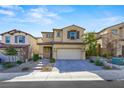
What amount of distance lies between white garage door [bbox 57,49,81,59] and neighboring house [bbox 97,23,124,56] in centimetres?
350

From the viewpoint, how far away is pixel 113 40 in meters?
32.8

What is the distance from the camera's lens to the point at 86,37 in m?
34.1

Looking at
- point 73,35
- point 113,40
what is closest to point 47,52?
point 73,35

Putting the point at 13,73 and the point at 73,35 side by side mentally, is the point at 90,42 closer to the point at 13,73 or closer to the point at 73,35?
the point at 73,35

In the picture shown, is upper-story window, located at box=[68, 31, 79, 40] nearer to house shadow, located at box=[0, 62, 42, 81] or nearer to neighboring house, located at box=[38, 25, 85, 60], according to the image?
neighboring house, located at box=[38, 25, 85, 60]

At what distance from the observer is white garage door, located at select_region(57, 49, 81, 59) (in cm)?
3384

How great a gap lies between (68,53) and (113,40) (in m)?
6.02

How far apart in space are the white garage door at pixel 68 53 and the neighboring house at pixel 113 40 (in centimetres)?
350
